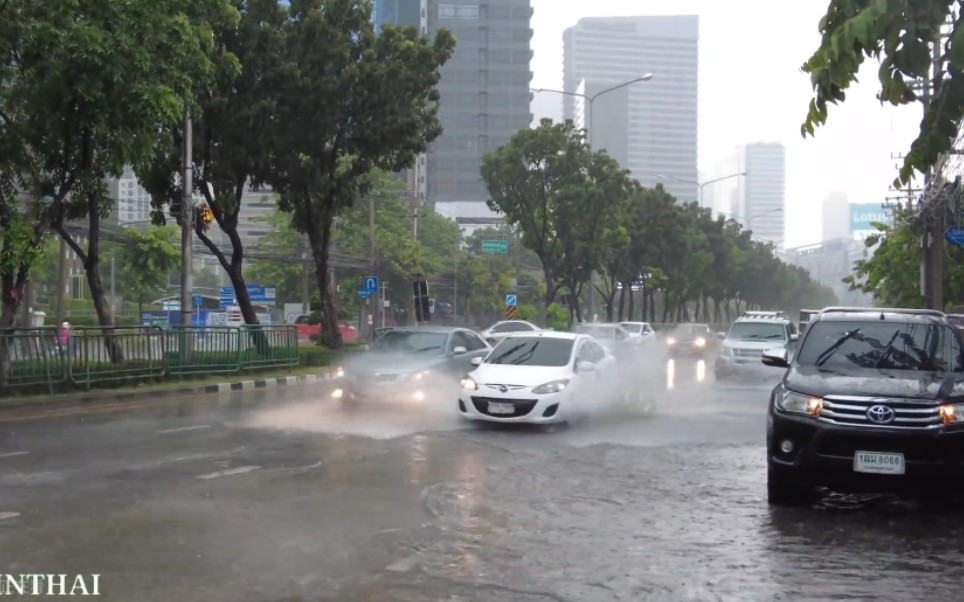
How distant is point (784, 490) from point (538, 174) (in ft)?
129

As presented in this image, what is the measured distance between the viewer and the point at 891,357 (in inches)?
388

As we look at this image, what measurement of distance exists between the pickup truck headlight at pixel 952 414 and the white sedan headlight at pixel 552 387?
6.86 metres

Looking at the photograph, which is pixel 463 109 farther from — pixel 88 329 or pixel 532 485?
pixel 532 485

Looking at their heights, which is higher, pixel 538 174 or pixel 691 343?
pixel 538 174

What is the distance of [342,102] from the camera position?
30.0m

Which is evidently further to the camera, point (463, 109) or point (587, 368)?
point (463, 109)

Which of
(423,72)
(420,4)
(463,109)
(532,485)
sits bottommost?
(532,485)

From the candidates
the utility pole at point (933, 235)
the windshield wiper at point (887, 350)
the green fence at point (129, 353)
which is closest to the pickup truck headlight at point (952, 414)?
the windshield wiper at point (887, 350)

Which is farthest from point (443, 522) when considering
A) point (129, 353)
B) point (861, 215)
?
point (861, 215)

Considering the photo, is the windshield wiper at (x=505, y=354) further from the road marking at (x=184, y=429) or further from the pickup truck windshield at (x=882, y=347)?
the pickup truck windshield at (x=882, y=347)

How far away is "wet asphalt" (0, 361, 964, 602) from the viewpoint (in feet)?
21.6

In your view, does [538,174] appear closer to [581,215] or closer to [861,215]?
[581,215]

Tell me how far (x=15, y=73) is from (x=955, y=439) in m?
17.2

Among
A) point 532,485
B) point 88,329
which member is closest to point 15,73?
point 88,329
